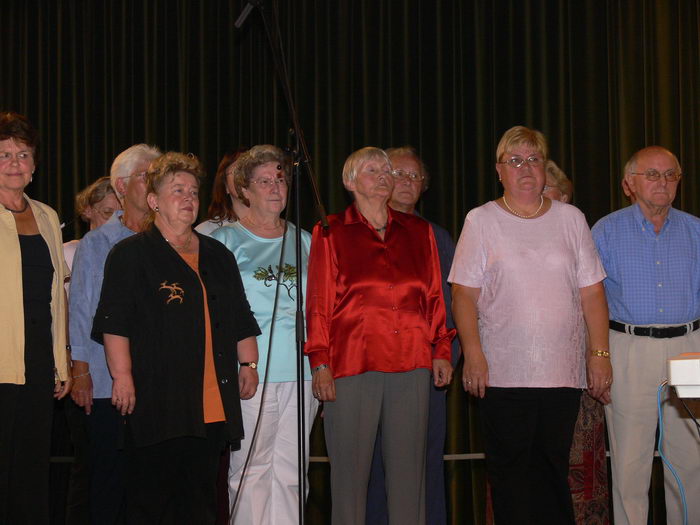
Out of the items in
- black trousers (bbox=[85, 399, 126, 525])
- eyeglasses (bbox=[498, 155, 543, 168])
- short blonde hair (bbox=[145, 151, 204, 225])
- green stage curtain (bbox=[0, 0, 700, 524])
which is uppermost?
green stage curtain (bbox=[0, 0, 700, 524])

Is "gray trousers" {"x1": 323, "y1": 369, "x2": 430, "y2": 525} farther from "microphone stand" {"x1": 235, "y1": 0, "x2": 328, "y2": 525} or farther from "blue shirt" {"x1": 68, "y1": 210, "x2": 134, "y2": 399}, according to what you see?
"blue shirt" {"x1": 68, "y1": 210, "x2": 134, "y2": 399}

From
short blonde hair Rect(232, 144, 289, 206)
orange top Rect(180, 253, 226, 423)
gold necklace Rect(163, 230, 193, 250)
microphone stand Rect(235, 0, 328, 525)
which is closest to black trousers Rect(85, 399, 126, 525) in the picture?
orange top Rect(180, 253, 226, 423)

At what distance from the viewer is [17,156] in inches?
128

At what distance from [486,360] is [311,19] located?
2.94 meters

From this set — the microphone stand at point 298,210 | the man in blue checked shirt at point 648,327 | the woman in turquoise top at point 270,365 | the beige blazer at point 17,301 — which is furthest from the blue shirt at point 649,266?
the beige blazer at point 17,301

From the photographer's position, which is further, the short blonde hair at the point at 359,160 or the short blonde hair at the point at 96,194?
the short blonde hair at the point at 96,194

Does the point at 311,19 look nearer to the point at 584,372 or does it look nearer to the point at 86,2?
the point at 86,2

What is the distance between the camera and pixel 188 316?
10.1ft

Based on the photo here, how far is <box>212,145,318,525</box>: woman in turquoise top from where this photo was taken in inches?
141

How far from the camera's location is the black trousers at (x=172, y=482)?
117 inches

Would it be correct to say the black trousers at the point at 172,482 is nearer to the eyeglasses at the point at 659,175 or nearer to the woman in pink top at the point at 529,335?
the woman in pink top at the point at 529,335

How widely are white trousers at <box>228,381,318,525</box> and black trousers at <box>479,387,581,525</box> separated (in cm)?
82

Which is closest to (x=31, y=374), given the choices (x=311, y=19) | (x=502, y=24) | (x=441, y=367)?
(x=441, y=367)

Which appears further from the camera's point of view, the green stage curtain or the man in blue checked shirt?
the green stage curtain
